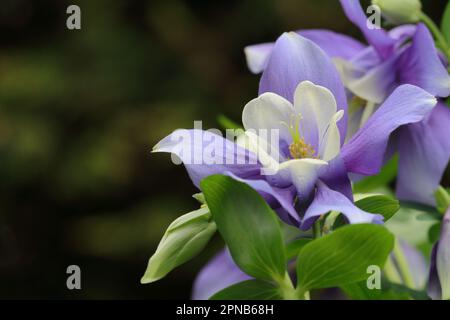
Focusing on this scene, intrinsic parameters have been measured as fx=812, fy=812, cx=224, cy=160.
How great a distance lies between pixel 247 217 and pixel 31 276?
57.9 inches

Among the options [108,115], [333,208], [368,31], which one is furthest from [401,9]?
[108,115]

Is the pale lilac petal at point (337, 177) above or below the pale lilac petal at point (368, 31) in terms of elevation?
below

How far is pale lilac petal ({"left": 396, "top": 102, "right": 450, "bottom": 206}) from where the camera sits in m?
0.64

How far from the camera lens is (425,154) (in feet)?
2.10

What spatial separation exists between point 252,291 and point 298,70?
15 centimetres

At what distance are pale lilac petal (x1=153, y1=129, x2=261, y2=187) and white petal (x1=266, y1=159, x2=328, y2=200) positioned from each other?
0.06 feet

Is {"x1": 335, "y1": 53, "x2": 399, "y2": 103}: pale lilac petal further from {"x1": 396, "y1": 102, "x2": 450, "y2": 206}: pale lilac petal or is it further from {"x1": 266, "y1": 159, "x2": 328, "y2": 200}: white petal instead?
{"x1": 266, "y1": 159, "x2": 328, "y2": 200}: white petal

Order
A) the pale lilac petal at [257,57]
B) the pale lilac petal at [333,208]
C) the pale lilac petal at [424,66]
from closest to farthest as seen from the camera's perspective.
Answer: the pale lilac petal at [333,208] → the pale lilac petal at [424,66] → the pale lilac petal at [257,57]

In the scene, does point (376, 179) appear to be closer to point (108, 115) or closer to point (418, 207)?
point (418, 207)

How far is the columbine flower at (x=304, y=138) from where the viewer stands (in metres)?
0.48

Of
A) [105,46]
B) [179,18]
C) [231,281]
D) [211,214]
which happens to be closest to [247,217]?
[211,214]

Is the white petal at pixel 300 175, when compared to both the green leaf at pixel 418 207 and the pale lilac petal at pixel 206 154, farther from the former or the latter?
the green leaf at pixel 418 207

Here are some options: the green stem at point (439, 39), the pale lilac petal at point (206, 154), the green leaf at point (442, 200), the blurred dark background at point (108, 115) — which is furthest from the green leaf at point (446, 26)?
the blurred dark background at point (108, 115)
